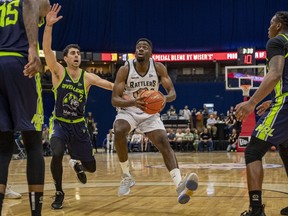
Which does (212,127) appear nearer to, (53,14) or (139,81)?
(139,81)

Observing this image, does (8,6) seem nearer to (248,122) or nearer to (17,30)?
(17,30)

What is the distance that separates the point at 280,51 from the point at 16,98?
2222mm

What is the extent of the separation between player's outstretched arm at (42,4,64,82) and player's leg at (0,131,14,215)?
4.29 feet

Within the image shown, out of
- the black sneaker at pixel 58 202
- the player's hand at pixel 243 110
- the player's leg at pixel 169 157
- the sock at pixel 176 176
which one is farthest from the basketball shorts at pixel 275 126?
the black sneaker at pixel 58 202

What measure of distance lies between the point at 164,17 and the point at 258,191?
2486 centimetres

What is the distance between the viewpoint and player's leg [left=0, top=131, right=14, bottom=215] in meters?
3.25

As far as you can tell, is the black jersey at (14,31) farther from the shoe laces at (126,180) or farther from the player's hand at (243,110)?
the shoe laces at (126,180)

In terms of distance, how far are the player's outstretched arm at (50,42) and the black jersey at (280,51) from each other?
73.5 inches

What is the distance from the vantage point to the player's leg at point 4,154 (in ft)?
10.6

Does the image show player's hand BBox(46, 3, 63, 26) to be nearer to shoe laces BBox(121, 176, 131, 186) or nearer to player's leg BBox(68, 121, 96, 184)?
player's leg BBox(68, 121, 96, 184)

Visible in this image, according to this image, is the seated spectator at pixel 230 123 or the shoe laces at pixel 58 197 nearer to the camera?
the shoe laces at pixel 58 197

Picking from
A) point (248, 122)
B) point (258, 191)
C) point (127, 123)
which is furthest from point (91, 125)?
point (258, 191)

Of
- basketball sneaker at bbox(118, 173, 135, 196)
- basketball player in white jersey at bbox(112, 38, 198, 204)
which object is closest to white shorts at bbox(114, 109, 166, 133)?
basketball player in white jersey at bbox(112, 38, 198, 204)

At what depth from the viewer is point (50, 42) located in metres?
4.88
